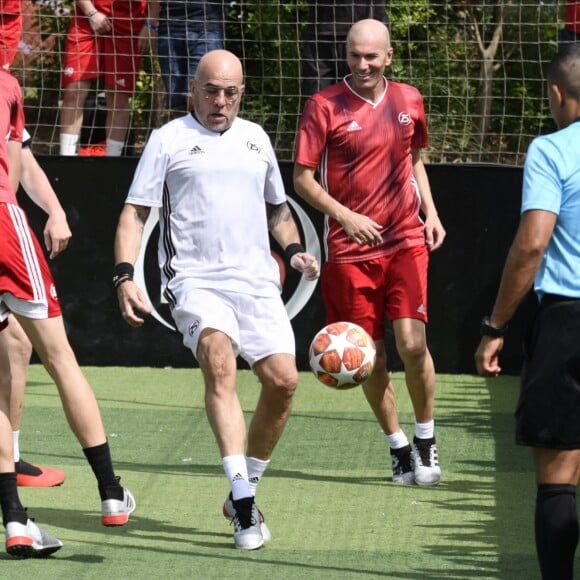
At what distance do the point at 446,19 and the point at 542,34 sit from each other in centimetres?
91

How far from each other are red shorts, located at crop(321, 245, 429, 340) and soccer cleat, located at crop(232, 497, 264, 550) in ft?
6.29

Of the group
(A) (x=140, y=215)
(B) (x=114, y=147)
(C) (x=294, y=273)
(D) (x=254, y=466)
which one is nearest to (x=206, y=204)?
(A) (x=140, y=215)

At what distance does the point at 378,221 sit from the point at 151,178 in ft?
5.61

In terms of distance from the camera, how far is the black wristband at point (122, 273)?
20.5 feet

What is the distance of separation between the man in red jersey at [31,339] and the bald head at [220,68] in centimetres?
85

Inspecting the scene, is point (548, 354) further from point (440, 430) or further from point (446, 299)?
point (446, 299)

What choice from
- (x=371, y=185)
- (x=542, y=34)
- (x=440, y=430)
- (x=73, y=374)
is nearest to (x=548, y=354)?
(x=73, y=374)

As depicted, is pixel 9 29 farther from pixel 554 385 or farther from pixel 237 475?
pixel 554 385

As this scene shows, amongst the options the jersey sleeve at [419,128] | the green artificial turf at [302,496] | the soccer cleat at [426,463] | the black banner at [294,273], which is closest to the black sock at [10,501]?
the green artificial turf at [302,496]

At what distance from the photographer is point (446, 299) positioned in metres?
11.1

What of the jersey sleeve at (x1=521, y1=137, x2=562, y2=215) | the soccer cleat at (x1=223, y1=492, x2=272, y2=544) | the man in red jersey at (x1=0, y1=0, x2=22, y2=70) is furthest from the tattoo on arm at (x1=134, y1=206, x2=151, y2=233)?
the man in red jersey at (x1=0, y1=0, x2=22, y2=70)

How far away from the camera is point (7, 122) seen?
625 cm

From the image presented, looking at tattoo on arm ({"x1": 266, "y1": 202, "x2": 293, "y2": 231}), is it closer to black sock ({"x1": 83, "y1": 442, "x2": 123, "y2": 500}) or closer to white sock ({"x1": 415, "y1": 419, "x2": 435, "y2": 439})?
black sock ({"x1": 83, "y1": 442, "x2": 123, "y2": 500})

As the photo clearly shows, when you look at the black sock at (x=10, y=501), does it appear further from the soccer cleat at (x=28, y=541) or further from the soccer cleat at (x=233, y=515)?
the soccer cleat at (x=233, y=515)
